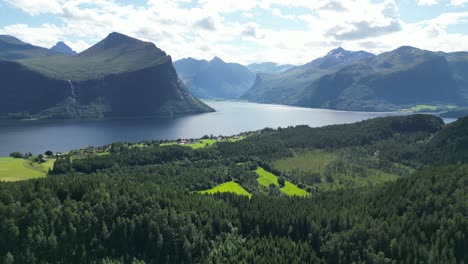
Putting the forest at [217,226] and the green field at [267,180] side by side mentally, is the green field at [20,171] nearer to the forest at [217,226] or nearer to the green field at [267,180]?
the forest at [217,226]

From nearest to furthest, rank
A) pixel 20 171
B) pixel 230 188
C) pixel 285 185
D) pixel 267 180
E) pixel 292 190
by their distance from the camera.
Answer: pixel 230 188 → pixel 292 190 → pixel 20 171 → pixel 285 185 → pixel 267 180

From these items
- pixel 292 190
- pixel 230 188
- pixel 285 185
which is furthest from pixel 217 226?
pixel 285 185

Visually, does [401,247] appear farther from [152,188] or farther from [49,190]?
[49,190]

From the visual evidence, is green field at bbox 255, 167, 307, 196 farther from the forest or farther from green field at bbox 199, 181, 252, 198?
the forest

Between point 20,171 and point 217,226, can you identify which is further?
point 20,171

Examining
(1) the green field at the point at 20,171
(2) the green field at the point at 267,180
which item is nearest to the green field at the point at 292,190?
(2) the green field at the point at 267,180

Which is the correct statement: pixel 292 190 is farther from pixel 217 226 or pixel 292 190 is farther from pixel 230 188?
pixel 217 226

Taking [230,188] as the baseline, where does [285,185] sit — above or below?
below

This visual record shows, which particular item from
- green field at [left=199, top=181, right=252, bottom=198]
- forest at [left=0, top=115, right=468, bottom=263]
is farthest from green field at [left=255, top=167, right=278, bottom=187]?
forest at [left=0, top=115, right=468, bottom=263]

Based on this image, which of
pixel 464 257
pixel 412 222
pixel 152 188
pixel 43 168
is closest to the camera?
pixel 464 257

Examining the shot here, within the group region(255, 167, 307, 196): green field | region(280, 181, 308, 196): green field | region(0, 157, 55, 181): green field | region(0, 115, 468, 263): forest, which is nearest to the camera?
region(0, 115, 468, 263): forest

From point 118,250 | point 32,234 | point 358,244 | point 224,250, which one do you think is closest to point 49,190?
point 32,234
